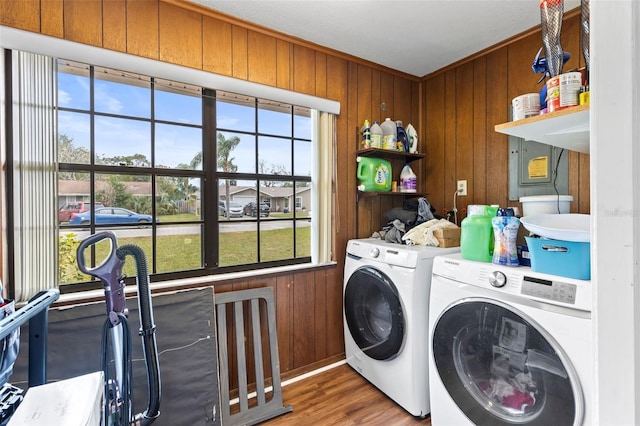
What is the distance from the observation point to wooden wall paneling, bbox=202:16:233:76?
1.84m

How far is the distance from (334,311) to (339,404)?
63cm

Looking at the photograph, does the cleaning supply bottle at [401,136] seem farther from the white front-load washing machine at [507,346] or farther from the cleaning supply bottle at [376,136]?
the white front-load washing machine at [507,346]

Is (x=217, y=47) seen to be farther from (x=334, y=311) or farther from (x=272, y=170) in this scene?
(x=334, y=311)

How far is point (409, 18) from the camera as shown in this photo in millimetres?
1885

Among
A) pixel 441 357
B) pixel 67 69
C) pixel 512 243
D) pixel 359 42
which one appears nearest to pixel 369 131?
pixel 359 42

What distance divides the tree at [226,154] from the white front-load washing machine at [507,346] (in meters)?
1.40

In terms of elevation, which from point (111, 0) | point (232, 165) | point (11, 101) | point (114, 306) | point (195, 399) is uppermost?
point (111, 0)

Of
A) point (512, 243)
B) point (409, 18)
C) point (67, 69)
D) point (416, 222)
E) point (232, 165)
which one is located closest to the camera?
point (512, 243)

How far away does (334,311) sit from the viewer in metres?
2.35

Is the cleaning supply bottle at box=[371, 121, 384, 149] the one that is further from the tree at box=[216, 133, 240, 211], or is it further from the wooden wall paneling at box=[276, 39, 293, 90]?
the tree at box=[216, 133, 240, 211]

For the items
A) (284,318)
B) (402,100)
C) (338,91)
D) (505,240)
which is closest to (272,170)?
(338,91)

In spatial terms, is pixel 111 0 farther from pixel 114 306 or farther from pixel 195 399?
pixel 195 399

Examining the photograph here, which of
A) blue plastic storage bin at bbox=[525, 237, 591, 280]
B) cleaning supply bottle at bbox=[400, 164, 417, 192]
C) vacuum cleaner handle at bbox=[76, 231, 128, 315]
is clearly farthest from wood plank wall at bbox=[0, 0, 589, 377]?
blue plastic storage bin at bbox=[525, 237, 591, 280]

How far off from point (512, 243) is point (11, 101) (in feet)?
7.93
